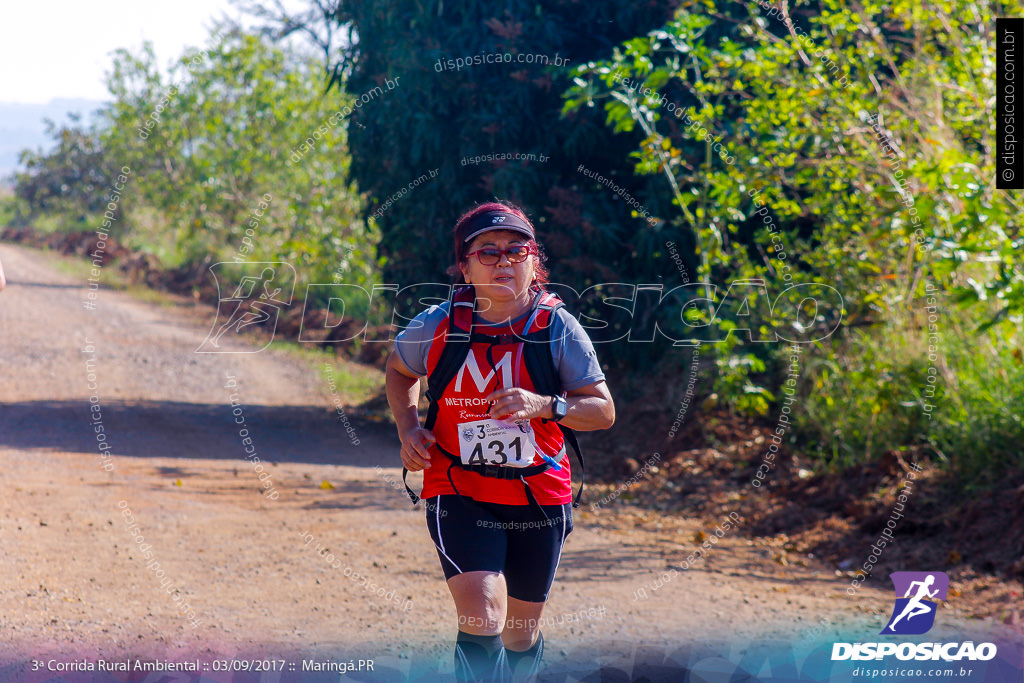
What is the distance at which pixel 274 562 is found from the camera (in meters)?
5.61

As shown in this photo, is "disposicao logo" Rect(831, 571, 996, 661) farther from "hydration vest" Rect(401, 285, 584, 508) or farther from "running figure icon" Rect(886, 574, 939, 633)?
"hydration vest" Rect(401, 285, 584, 508)

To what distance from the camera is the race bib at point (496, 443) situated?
2984mm

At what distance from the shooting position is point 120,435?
8.89 m

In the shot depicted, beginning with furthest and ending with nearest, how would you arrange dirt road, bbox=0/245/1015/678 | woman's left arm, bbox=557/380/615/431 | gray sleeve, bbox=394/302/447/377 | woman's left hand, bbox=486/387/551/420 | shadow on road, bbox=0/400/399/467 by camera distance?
shadow on road, bbox=0/400/399/467 < dirt road, bbox=0/245/1015/678 < gray sleeve, bbox=394/302/447/377 < woman's left arm, bbox=557/380/615/431 < woman's left hand, bbox=486/387/551/420

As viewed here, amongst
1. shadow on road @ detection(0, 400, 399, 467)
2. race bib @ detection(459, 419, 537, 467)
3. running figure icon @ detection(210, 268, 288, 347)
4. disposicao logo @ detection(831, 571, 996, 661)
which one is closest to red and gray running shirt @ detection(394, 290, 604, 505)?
race bib @ detection(459, 419, 537, 467)

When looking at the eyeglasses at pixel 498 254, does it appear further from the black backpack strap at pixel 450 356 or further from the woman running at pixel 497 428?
the black backpack strap at pixel 450 356

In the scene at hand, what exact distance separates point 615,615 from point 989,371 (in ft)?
10.2

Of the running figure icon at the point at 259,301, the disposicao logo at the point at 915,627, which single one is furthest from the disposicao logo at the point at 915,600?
the running figure icon at the point at 259,301

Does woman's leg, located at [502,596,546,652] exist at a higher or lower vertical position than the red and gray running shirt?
lower

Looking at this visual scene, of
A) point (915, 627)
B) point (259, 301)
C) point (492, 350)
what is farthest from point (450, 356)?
point (259, 301)

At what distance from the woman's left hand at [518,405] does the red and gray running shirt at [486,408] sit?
0.11m

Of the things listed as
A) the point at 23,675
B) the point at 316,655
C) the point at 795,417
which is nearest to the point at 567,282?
the point at 795,417

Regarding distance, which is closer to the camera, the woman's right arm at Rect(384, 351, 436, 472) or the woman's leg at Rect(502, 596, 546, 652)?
the woman's right arm at Rect(384, 351, 436, 472)

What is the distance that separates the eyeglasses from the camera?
9.96 ft
